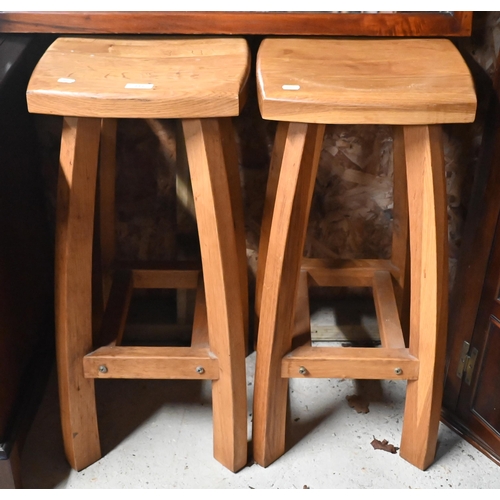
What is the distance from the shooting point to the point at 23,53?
121 cm

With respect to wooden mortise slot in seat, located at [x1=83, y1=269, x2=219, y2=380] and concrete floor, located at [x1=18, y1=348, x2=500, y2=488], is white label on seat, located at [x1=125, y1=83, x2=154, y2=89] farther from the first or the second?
concrete floor, located at [x1=18, y1=348, x2=500, y2=488]

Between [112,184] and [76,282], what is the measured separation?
365 millimetres

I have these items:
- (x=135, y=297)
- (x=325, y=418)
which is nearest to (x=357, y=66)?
(x=325, y=418)

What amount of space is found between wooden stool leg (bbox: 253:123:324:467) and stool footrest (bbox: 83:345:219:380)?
0.11 metres

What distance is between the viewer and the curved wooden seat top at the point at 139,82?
0.95 m

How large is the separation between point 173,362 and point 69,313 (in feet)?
0.76

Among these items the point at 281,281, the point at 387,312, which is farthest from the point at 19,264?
the point at 387,312

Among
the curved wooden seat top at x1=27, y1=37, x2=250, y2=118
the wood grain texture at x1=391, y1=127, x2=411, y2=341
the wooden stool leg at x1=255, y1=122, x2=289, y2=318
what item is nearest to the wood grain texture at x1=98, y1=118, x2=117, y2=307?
the curved wooden seat top at x1=27, y1=37, x2=250, y2=118

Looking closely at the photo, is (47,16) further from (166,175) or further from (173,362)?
(173,362)

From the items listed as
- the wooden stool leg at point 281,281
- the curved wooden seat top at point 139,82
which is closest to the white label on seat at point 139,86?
the curved wooden seat top at point 139,82

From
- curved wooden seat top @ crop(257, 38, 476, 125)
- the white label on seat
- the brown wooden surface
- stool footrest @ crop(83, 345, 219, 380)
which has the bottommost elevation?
stool footrest @ crop(83, 345, 219, 380)

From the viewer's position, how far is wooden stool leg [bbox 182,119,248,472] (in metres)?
1.03

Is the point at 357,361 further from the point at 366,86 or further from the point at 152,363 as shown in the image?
the point at 366,86

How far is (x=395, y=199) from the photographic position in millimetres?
1431
